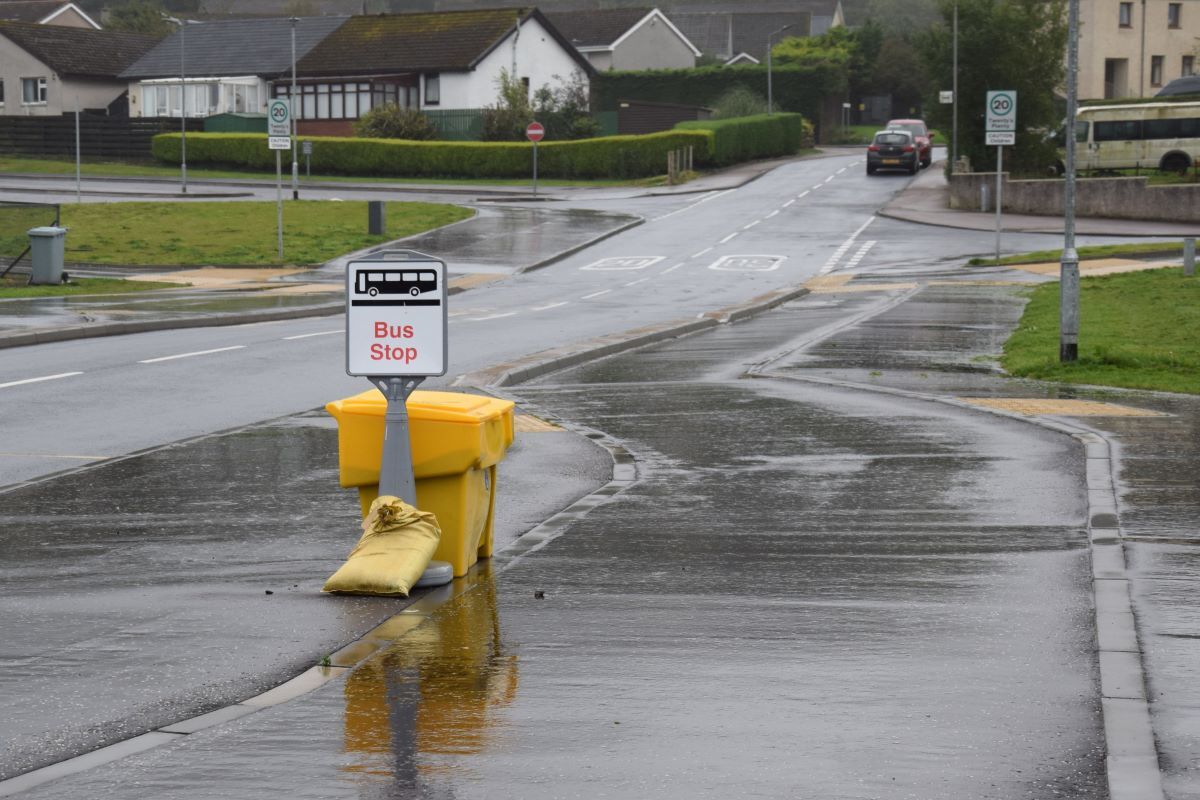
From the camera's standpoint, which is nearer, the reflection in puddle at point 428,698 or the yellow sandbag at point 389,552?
the reflection in puddle at point 428,698

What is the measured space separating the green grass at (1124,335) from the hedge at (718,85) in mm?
63571

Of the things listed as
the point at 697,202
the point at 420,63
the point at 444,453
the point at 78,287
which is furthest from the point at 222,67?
the point at 444,453

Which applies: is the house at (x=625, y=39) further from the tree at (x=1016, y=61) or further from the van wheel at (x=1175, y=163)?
the van wheel at (x=1175, y=163)

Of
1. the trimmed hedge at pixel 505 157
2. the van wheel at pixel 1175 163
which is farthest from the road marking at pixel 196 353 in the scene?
the trimmed hedge at pixel 505 157

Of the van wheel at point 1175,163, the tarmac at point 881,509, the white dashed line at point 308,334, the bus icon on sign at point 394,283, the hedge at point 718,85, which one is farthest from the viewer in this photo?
the hedge at point 718,85

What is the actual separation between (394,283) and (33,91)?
8325 centimetres

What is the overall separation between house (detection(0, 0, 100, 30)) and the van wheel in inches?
2991

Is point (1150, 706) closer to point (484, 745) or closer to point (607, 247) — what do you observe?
point (484, 745)

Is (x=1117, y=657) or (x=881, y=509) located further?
(x=881, y=509)

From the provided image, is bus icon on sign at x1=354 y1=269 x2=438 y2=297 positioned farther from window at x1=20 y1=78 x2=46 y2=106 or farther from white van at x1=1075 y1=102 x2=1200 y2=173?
window at x1=20 y1=78 x2=46 y2=106

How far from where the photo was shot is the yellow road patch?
1492 cm

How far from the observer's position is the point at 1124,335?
2231 centimetres

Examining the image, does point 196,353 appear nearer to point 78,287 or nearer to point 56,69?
point 78,287

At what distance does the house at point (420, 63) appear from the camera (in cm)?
7994
